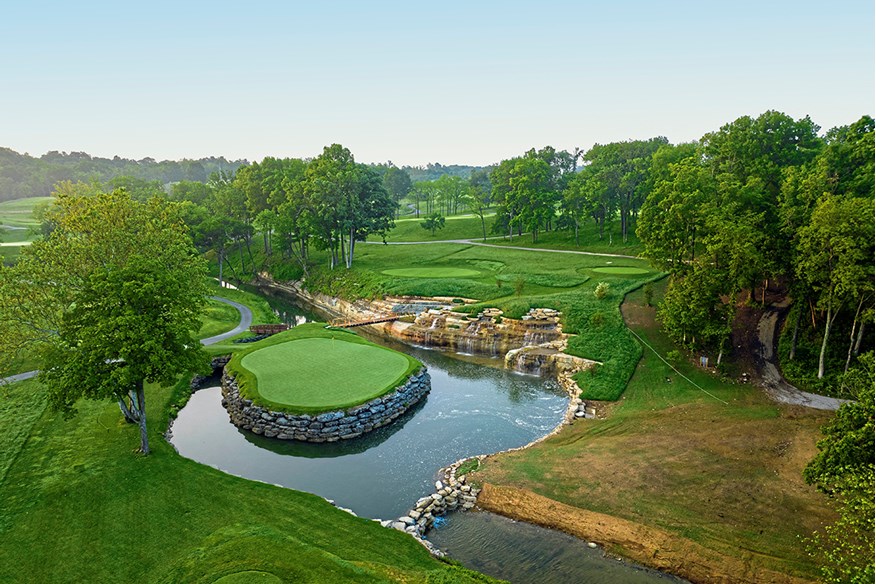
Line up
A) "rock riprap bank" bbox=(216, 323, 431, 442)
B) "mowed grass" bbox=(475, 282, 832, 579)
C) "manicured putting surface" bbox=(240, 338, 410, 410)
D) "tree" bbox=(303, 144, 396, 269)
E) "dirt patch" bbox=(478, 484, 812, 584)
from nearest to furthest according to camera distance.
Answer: "dirt patch" bbox=(478, 484, 812, 584) < "mowed grass" bbox=(475, 282, 832, 579) < "rock riprap bank" bbox=(216, 323, 431, 442) < "manicured putting surface" bbox=(240, 338, 410, 410) < "tree" bbox=(303, 144, 396, 269)

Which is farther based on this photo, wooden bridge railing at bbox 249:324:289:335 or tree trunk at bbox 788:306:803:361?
wooden bridge railing at bbox 249:324:289:335

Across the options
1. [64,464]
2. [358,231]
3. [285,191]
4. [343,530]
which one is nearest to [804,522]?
[343,530]

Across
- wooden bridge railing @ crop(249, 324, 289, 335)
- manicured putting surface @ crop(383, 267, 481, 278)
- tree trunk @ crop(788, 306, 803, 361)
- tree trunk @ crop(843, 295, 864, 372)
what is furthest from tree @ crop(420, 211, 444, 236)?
tree trunk @ crop(843, 295, 864, 372)

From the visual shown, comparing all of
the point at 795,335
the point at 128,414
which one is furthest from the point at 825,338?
the point at 128,414

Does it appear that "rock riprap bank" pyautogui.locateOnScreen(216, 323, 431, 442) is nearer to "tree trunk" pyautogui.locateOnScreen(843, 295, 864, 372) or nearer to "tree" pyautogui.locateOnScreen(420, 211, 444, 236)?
"tree trunk" pyautogui.locateOnScreen(843, 295, 864, 372)

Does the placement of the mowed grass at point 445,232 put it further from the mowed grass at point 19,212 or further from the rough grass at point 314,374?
the mowed grass at point 19,212

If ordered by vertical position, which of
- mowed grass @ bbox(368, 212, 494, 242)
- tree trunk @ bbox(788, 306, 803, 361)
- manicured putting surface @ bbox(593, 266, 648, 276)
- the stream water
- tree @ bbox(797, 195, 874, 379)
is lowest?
the stream water
